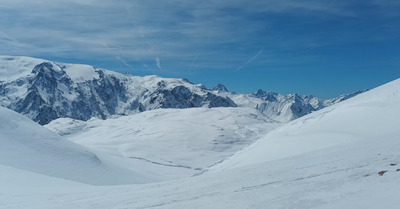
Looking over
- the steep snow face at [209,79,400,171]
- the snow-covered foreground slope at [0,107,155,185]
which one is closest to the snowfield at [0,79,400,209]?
the steep snow face at [209,79,400,171]

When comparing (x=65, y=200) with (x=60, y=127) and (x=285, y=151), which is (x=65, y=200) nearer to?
(x=285, y=151)

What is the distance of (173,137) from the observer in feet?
351

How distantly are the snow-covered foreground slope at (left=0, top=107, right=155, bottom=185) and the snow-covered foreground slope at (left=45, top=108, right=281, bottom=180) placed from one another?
13.4m

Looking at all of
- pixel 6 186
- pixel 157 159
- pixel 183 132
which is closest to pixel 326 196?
pixel 6 186

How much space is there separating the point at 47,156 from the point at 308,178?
1162 inches

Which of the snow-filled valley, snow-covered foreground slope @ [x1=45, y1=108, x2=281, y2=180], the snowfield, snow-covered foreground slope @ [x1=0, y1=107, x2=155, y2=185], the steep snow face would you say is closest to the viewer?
the snowfield

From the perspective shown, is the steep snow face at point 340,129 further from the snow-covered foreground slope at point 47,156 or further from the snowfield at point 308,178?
the snow-covered foreground slope at point 47,156

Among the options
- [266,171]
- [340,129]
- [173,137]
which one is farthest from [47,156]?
[173,137]

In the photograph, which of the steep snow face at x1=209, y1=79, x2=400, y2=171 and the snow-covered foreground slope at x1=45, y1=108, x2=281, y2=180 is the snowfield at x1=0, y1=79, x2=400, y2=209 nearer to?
the steep snow face at x1=209, y1=79, x2=400, y2=171

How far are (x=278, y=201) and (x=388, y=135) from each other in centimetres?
833

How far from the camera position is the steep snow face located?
621 inches

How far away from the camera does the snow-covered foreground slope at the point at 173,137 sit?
249 feet

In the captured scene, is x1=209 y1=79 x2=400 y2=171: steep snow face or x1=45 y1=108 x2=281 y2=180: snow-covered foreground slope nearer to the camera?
x1=209 y1=79 x2=400 y2=171: steep snow face

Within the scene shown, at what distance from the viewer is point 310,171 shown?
11.0 meters
